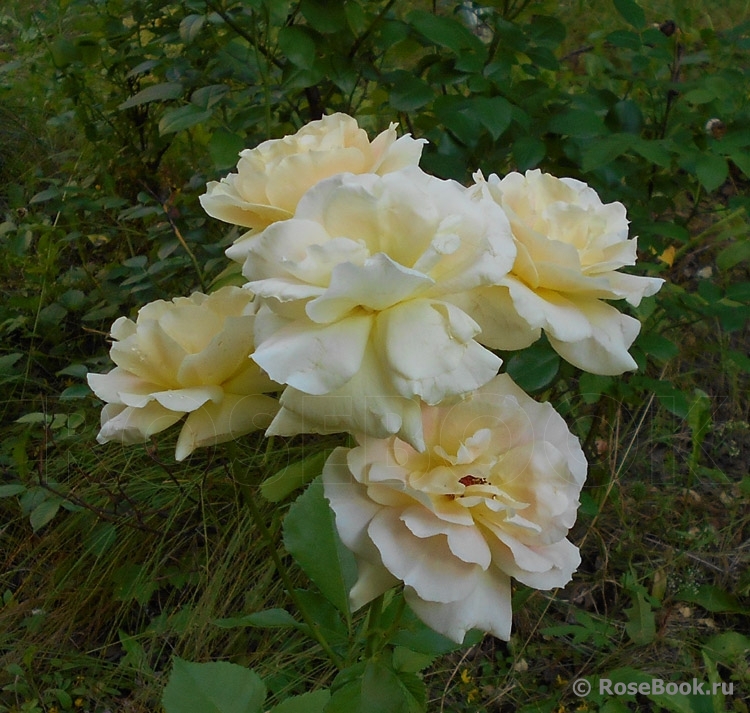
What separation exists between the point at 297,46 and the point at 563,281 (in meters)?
0.78

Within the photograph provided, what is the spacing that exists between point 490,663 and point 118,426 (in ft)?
3.78

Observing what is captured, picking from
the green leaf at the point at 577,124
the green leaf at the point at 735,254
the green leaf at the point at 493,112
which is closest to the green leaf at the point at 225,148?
the green leaf at the point at 493,112

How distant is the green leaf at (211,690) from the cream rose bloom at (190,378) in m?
0.26

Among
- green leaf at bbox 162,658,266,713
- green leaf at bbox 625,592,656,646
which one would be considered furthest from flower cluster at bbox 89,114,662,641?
green leaf at bbox 625,592,656,646

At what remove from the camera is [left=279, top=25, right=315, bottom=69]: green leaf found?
42.7 inches

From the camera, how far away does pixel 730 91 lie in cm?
120

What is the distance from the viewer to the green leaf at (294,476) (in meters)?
0.65

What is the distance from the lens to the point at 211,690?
0.66 meters

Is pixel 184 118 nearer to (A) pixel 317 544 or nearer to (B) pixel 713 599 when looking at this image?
(A) pixel 317 544

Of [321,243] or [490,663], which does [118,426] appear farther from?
[490,663]

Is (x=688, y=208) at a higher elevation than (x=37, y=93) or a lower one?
lower

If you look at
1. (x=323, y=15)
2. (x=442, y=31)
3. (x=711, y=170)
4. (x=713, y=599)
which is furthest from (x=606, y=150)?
(x=713, y=599)

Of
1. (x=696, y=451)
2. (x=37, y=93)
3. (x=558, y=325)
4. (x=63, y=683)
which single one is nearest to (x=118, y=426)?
(x=558, y=325)

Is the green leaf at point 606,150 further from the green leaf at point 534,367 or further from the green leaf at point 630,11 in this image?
the green leaf at point 534,367
